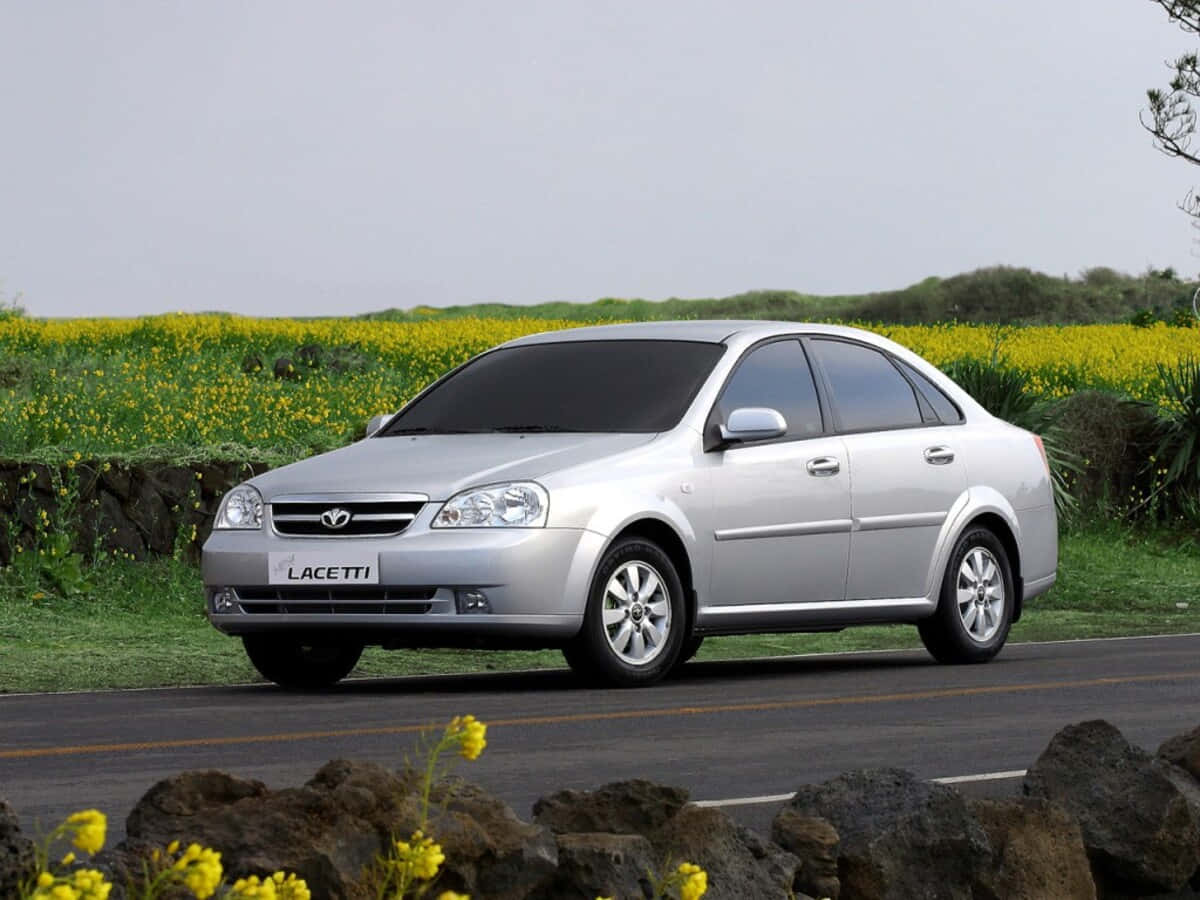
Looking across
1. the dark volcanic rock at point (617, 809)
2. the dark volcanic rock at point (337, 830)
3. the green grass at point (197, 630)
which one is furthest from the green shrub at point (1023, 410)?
the dark volcanic rock at point (337, 830)

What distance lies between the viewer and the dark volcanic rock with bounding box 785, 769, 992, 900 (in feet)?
16.7

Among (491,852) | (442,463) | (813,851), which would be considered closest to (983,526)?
(442,463)

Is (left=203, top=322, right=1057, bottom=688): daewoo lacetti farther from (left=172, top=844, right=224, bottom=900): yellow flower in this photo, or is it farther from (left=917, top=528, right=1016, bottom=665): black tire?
(left=172, top=844, right=224, bottom=900): yellow flower

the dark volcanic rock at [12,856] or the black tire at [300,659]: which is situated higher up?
the dark volcanic rock at [12,856]

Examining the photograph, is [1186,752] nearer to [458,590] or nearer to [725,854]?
[725,854]

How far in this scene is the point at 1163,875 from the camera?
570 centimetres

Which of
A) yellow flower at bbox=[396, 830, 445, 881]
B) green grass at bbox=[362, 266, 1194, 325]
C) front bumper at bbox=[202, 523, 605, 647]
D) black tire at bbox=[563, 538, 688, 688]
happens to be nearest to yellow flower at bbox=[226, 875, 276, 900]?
yellow flower at bbox=[396, 830, 445, 881]

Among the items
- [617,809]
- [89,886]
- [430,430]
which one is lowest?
[617,809]

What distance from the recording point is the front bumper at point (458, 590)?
412 inches

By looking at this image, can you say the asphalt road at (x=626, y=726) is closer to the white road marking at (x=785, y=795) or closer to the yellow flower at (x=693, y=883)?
the white road marking at (x=785, y=795)

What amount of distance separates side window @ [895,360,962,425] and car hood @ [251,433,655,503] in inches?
93.1

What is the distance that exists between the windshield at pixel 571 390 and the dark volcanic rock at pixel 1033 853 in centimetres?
604

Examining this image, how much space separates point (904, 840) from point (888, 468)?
7449 millimetres

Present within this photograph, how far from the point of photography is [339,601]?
10680mm
